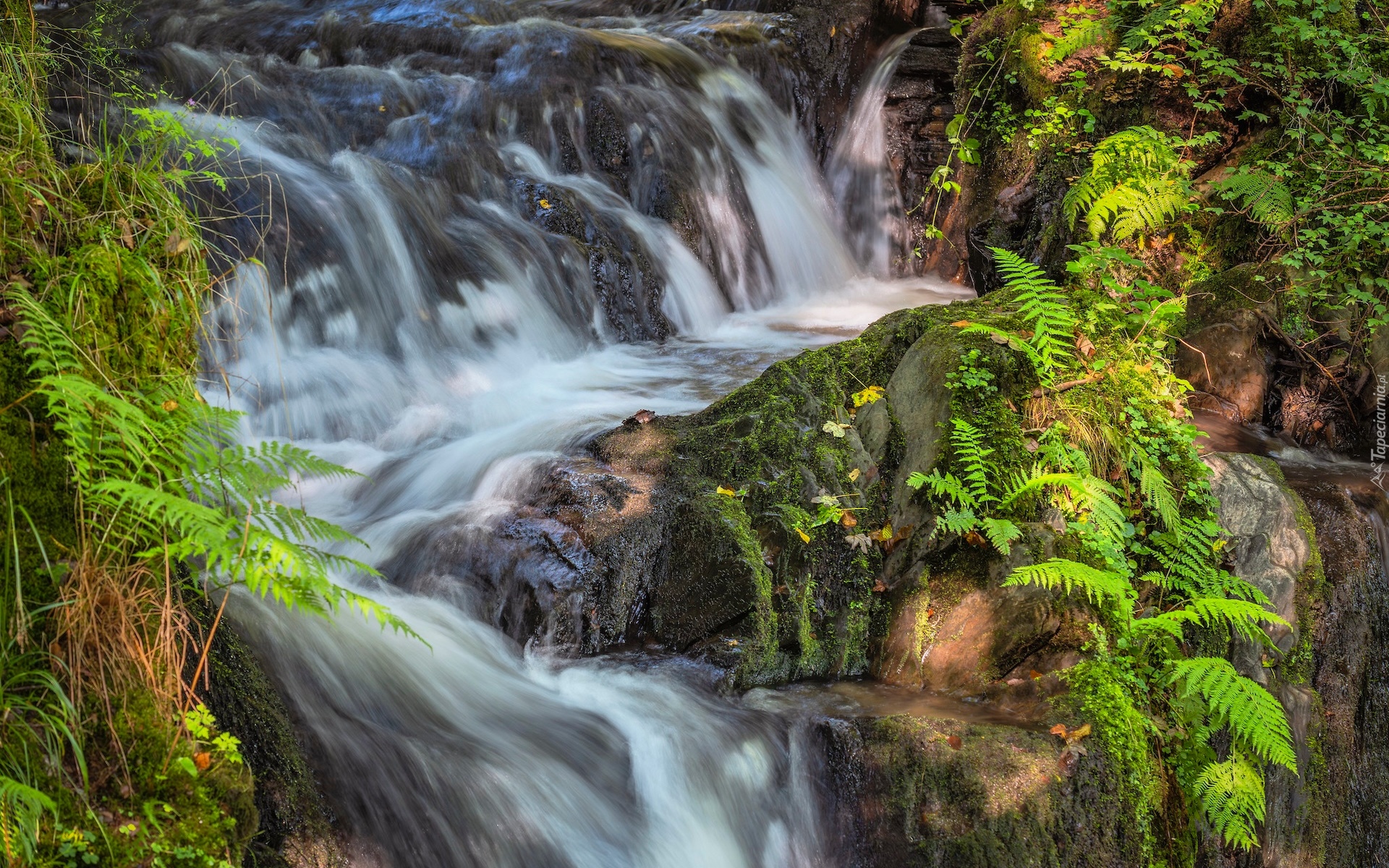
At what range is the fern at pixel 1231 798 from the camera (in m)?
3.82

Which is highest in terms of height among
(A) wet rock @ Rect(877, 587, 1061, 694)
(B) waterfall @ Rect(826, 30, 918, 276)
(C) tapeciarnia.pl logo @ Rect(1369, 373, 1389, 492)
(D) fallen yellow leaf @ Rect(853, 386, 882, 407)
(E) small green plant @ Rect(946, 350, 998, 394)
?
(B) waterfall @ Rect(826, 30, 918, 276)

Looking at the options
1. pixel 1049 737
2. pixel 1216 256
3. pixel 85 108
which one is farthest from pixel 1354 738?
pixel 85 108

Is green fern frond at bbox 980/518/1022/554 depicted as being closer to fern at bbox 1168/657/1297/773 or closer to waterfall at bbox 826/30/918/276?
fern at bbox 1168/657/1297/773

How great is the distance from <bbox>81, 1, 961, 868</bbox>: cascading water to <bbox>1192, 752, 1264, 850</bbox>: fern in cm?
156

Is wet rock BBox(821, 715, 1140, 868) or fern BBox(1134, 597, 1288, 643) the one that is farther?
fern BBox(1134, 597, 1288, 643)

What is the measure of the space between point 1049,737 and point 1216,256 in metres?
4.07

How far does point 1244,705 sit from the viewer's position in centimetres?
376

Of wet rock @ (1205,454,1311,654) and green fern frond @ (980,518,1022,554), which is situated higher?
green fern frond @ (980,518,1022,554)

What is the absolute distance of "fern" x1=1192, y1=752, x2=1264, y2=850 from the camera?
382 centimetres

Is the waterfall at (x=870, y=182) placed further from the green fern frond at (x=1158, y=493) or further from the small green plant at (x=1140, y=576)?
the green fern frond at (x=1158, y=493)

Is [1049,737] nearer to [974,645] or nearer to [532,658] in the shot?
[974,645]

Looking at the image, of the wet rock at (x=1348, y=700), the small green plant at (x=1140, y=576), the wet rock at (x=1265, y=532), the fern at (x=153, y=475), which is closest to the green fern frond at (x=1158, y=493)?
the small green plant at (x=1140, y=576)

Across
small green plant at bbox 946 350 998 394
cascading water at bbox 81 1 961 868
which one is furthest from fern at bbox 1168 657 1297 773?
cascading water at bbox 81 1 961 868

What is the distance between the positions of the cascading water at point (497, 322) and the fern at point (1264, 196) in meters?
3.08
